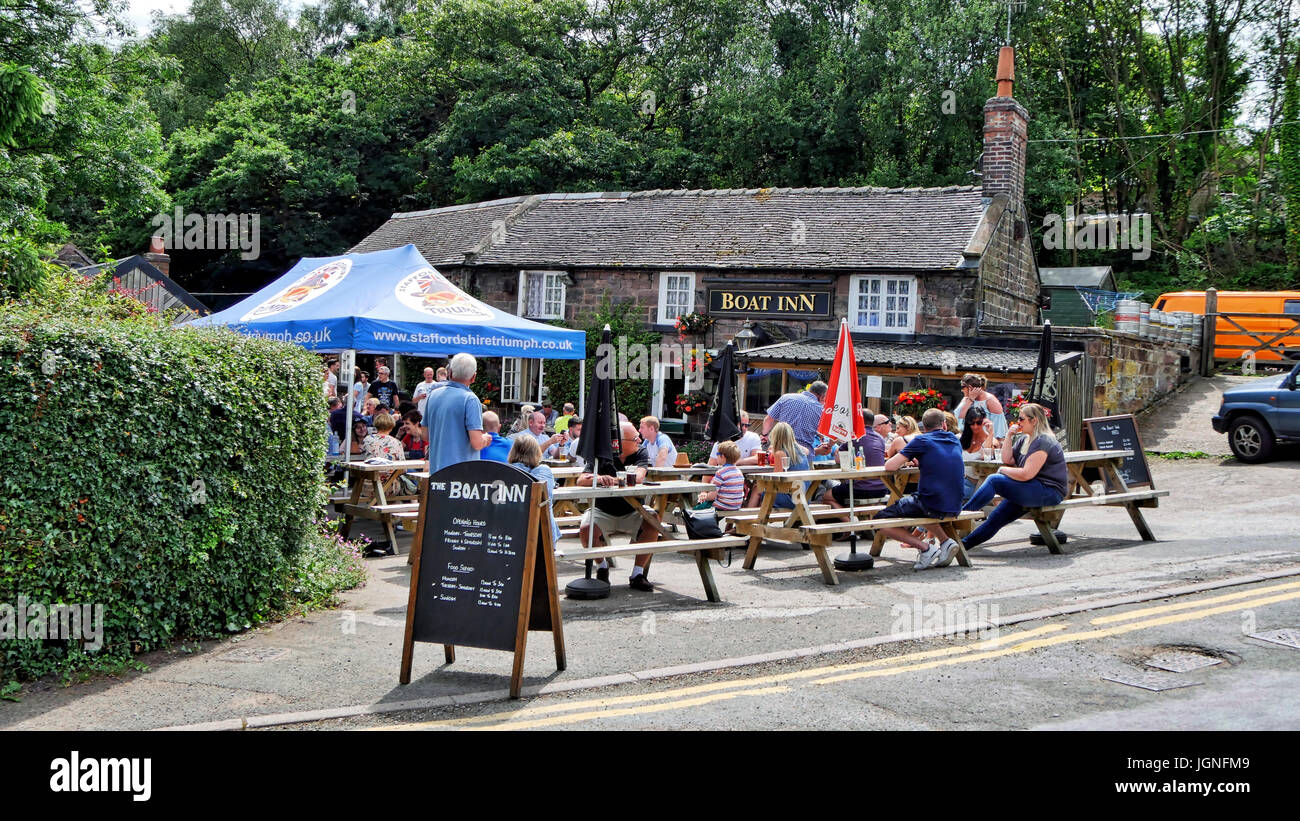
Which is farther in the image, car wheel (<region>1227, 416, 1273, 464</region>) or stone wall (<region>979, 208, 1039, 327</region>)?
stone wall (<region>979, 208, 1039, 327</region>)

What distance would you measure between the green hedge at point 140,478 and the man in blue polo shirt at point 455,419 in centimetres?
113

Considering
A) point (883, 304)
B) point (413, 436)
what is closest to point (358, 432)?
point (413, 436)

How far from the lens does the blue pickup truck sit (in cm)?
1752

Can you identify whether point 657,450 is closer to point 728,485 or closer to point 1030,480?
point 728,485

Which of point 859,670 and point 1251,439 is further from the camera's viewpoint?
point 1251,439

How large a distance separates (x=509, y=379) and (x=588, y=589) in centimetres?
2021

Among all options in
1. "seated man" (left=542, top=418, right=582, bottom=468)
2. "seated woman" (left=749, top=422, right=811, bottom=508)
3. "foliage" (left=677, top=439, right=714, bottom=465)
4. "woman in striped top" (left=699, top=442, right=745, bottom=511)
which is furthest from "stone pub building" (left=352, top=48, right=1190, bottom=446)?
"woman in striped top" (left=699, top=442, right=745, bottom=511)

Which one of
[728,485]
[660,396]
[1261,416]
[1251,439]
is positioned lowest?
[728,485]

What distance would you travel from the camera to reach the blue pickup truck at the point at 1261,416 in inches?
690

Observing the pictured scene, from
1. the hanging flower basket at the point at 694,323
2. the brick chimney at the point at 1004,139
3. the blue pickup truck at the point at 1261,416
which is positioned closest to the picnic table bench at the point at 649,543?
the blue pickup truck at the point at 1261,416

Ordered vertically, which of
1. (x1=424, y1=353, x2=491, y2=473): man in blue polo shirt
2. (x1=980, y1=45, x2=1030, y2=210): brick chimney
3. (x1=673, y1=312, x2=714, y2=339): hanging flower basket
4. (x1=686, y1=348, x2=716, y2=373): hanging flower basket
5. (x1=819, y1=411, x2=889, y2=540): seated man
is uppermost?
(x1=980, y1=45, x2=1030, y2=210): brick chimney

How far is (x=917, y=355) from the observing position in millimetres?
22047

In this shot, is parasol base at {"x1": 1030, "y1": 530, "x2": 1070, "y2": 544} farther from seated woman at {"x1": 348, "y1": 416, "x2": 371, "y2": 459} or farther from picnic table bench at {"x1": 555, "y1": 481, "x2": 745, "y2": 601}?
seated woman at {"x1": 348, "y1": 416, "x2": 371, "y2": 459}

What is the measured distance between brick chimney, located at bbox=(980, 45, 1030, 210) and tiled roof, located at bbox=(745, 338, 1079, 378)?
190 inches
